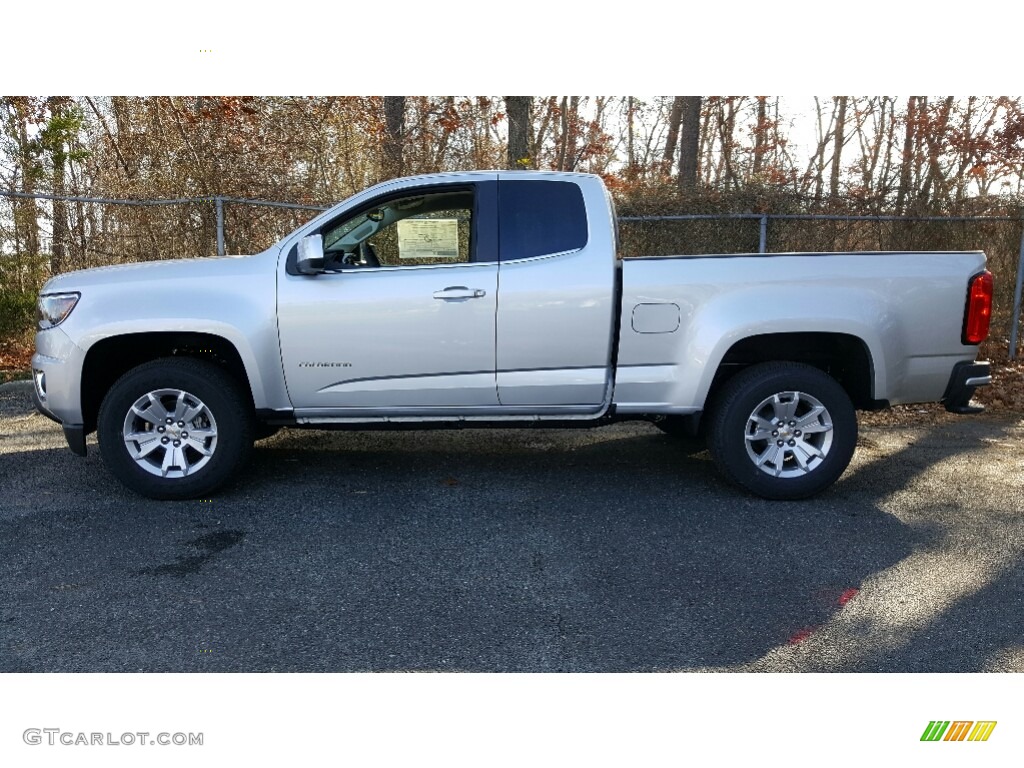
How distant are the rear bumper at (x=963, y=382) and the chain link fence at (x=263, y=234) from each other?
429 centimetres

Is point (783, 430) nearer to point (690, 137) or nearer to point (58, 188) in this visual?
point (58, 188)

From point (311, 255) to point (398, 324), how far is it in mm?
655

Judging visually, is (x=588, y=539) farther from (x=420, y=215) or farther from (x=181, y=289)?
(x=181, y=289)

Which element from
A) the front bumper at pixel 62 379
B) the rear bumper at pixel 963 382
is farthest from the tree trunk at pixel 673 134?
the front bumper at pixel 62 379

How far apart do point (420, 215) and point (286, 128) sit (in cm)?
661

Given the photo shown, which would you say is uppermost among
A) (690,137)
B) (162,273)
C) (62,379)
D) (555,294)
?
(690,137)

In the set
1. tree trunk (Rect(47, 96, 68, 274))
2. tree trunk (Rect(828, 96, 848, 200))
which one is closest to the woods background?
tree trunk (Rect(47, 96, 68, 274))

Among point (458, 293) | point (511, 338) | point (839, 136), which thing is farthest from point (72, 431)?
point (839, 136)

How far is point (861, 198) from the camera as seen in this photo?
33.6 ft

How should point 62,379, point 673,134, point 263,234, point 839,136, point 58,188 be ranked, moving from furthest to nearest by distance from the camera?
point 839,136
point 673,134
point 58,188
point 263,234
point 62,379

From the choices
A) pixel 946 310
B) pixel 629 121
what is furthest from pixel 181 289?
pixel 629 121

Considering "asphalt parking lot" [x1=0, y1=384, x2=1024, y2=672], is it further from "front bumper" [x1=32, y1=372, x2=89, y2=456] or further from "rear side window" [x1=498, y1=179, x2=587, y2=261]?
"rear side window" [x1=498, y1=179, x2=587, y2=261]

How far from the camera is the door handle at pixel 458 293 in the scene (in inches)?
193

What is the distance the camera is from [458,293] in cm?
492
